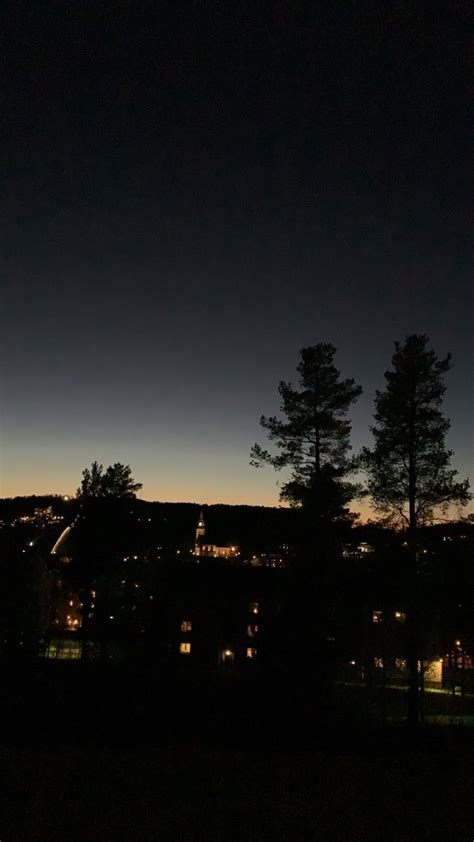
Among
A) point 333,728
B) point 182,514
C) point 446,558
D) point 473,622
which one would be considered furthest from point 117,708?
point 182,514

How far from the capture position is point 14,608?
26281mm

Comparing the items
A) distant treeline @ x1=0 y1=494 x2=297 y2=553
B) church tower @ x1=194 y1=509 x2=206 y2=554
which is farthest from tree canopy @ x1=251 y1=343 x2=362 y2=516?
church tower @ x1=194 y1=509 x2=206 y2=554

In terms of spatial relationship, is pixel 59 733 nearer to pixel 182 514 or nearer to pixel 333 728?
pixel 333 728

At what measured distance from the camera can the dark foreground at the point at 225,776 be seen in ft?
27.2

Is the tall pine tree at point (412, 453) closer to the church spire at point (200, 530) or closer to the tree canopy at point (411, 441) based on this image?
the tree canopy at point (411, 441)

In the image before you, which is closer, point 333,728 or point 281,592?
point 333,728

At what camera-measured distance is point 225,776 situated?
10.1m

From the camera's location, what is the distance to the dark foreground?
8289 millimetres

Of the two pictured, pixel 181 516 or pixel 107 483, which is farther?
pixel 181 516

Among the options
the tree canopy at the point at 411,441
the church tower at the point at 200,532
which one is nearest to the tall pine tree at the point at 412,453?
the tree canopy at the point at 411,441

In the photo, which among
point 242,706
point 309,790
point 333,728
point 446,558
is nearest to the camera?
point 309,790

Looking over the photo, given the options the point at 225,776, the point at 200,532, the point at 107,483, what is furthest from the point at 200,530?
the point at 225,776

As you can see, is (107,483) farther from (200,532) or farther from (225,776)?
(200,532)

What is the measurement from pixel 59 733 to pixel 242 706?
5.53 m
